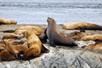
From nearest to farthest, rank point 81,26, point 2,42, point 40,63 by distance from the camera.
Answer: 1. point 40,63
2. point 2,42
3. point 81,26

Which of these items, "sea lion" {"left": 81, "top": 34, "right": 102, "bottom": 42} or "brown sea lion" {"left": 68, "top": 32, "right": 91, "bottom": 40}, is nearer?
"sea lion" {"left": 81, "top": 34, "right": 102, "bottom": 42}

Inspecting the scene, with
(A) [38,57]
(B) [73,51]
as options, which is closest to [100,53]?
(B) [73,51]

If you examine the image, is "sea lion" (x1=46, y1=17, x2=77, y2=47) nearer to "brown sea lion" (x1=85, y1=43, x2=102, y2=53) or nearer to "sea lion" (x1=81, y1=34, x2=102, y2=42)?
"brown sea lion" (x1=85, y1=43, x2=102, y2=53)

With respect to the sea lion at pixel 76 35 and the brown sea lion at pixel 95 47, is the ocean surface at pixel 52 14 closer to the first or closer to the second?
the sea lion at pixel 76 35

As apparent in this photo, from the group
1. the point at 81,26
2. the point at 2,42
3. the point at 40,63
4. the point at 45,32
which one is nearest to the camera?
the point at 40,63

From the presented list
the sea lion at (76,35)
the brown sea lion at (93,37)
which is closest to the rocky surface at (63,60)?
the brown sea lion at (93,37)

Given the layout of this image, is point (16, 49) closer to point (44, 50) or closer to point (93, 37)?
point (44, 50)

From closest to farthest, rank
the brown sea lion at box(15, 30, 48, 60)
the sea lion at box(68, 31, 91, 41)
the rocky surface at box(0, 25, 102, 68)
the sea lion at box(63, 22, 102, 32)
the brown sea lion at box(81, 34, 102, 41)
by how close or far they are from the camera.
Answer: the rocky surface at box(0, 25, 102, 68) → the brown sea lion at box(15, 30, 48, 60) → the brown sea lion at box(81, 34, 102, 41) → the sea lion at box(68, 31, 91, 41) → the sea lion at box(63, 22, 102, 32)

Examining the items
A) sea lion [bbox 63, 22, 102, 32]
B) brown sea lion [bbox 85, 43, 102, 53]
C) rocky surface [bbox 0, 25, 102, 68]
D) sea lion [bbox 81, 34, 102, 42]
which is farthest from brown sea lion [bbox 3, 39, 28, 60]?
sea lion [bbox 63, 22, 102, 32]

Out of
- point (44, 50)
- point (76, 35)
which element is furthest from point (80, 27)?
point (44, 50)

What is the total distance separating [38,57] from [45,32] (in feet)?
5.88

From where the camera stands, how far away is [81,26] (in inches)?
576

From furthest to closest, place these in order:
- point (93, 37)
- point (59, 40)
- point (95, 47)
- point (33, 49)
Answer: point (93, 37) → point (59, 40) → point (95, 47) → point (33, 49)

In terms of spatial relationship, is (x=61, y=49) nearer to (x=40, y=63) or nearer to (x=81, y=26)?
(x=40, y=63)
